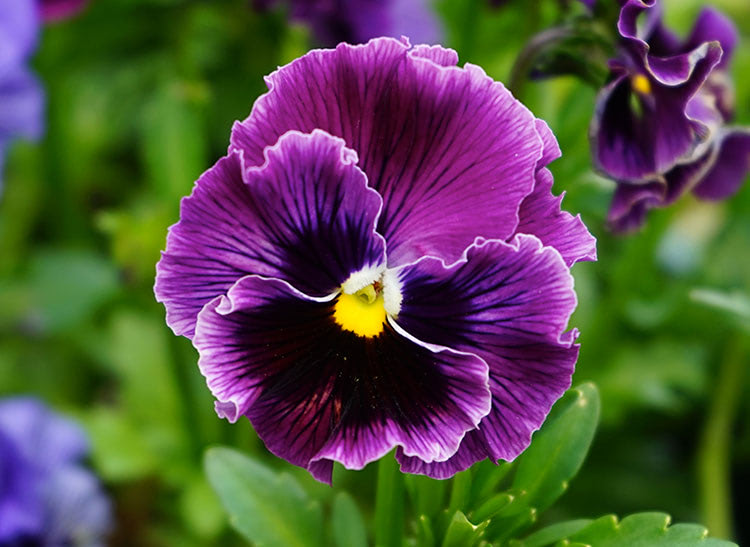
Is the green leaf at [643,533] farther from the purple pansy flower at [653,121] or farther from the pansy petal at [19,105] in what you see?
the pansy petal at [19,105]

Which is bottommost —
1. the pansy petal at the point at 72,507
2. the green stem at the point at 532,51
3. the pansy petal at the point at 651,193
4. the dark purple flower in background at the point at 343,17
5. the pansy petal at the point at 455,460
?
the pansy petal at the point at 72,507

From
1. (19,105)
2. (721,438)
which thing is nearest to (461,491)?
(721,438)

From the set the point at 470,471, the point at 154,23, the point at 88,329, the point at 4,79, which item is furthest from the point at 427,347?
the point at 154,23

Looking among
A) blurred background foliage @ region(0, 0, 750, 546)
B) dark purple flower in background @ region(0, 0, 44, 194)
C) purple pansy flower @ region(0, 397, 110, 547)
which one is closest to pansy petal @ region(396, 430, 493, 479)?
blurred background foliage @ region(0, 0, 750, 546)

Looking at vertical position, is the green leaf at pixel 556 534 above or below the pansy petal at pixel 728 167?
below

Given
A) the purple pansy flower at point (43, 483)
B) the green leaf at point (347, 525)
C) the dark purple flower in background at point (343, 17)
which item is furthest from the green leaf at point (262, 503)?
the dark purple flower in background at point (343, 17)

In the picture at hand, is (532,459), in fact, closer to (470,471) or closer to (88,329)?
(470,471)

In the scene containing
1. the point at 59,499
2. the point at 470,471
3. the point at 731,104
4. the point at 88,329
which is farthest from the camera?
the point at 88,329
